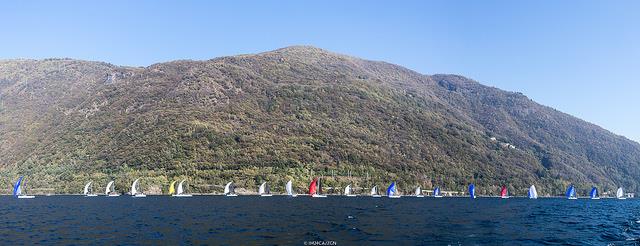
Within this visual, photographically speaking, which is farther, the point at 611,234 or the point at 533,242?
the point at 611,234

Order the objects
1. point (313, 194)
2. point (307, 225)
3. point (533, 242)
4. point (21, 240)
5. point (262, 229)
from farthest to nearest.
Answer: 1. point (313, 194)
2. point (307, 225)
3. point (262, 229)
4. point (533, 242)
5. point (21, 240)

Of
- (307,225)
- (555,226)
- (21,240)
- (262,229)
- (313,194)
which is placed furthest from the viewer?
(313,194)

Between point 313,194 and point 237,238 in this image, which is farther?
point 313,194

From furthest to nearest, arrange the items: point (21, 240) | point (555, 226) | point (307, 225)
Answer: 1. point (555, 226)
2. point (307, 225)
3. point (21, 240)

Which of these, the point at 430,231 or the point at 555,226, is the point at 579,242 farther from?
the point at 555,226

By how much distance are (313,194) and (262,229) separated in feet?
443

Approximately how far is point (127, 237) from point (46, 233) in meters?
11.0

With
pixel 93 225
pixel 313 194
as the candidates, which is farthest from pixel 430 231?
pixel 313 194

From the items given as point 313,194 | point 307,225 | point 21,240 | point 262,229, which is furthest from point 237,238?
point 313,194

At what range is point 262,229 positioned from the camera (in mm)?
64000

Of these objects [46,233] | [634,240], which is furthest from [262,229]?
[634,240]

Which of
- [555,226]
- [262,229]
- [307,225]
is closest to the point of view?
[262,229]

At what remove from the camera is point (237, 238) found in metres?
54.3

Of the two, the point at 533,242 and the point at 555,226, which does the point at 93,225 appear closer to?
the point at 533,242
